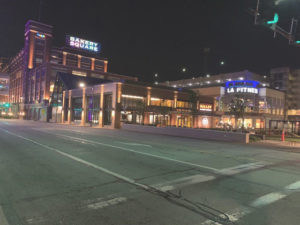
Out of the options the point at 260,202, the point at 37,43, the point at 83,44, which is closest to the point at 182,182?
the point at 260,202

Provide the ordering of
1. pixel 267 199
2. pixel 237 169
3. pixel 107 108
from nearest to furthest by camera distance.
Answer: pixel 267 199
pixel 237 169
pixel 107 108

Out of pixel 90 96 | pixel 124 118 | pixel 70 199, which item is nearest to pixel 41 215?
pixel 70 199

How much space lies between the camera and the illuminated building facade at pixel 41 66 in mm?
72188

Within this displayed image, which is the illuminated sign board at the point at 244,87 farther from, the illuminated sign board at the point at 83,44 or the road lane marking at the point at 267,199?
the illuminated sign board at the point at 83,44

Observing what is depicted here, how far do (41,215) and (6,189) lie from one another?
220cm

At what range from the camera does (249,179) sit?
711cm

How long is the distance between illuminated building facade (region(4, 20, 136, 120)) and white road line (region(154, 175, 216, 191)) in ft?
215

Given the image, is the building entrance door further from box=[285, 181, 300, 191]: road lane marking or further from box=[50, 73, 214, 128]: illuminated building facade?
box=[285, 181, 300, 191]: road lane marking

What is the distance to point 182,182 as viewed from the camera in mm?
6539

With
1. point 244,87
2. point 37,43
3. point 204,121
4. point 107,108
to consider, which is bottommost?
point 204,121

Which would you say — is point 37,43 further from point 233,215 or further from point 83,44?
point 233,215

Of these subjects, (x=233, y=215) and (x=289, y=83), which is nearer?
(x=233, y=215)

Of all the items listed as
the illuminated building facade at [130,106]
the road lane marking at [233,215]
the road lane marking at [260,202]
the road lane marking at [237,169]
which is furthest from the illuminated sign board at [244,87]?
the road lane marking at [233,215]

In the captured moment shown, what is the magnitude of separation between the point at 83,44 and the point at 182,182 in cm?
9244
